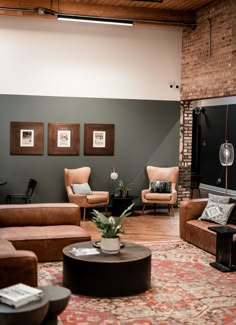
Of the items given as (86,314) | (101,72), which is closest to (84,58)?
(101,72)

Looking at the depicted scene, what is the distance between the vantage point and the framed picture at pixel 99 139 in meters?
10.1

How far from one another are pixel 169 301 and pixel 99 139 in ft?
18.6

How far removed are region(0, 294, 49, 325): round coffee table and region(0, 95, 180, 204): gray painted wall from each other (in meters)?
6.51

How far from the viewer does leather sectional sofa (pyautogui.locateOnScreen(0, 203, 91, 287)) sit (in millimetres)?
4562

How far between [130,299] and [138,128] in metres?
5.91

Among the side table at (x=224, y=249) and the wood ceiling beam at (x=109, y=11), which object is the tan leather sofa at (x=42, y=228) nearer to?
the side table at (x=224, y=249)

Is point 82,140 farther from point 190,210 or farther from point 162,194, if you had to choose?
point 190,210

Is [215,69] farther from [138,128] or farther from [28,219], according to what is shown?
[28,219]

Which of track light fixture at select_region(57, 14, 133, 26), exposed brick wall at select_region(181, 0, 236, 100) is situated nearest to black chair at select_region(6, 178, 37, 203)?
track light fixture at select_region(57, 14, 133, 26)

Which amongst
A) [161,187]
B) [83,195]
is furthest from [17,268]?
[161,187]

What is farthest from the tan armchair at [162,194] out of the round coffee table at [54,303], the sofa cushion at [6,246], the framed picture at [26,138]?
the round coffee table at [54,303]

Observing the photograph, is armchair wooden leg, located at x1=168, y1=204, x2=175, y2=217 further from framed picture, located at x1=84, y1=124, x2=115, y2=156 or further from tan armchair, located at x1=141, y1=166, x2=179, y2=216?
framed picture, located at x1=84, y1=124, x2=115, y2=156

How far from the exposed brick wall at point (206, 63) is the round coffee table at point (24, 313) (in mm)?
6350

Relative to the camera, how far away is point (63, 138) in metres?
9.92
